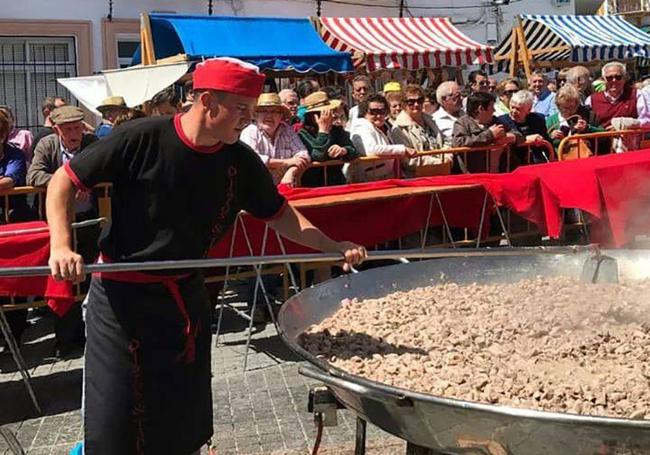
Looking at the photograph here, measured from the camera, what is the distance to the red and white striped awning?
12945 mm

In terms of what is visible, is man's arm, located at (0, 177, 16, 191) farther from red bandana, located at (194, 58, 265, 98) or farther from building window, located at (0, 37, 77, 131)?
building window, located at (0, 37, 77, 131)

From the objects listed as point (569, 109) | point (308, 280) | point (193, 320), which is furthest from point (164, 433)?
point (569, 109)

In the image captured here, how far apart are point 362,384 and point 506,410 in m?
A: 0.41

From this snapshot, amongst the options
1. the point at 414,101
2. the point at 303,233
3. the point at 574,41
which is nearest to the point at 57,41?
the point at 574,41

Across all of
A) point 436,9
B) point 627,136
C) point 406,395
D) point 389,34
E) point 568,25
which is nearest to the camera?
point 406,395

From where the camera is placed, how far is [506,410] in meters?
1.91

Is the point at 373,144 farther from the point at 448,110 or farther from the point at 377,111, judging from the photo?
the point at 448,110

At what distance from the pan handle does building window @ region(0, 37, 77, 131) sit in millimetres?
13695

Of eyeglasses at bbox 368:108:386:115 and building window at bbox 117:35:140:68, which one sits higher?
building window at bbox 117:35:140:68

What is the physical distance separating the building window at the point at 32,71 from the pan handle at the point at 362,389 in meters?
13.7

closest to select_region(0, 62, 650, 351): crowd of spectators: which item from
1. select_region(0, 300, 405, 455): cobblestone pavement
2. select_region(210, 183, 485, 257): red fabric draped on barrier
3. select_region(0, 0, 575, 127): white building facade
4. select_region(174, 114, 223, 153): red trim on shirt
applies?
select_region(210, 183, 485, 257): red fabric draped on barrier

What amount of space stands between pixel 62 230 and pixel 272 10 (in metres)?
15.1

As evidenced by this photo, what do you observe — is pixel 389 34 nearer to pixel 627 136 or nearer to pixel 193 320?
pixel 627 136

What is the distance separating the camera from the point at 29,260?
4621 mm
